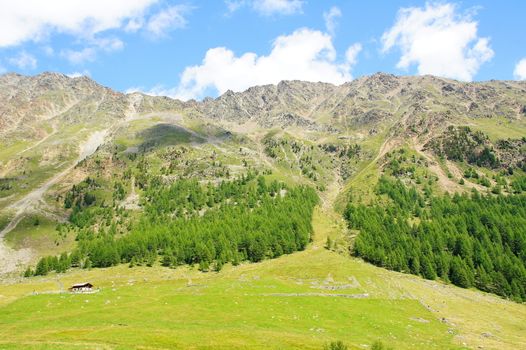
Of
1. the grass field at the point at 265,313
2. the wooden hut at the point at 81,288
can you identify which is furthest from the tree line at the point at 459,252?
the wooden hut at the point at 81,288

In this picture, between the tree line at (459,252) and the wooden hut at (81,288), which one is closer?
the wooden hut at (81,288)

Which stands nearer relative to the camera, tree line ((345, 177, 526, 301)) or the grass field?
the grass field

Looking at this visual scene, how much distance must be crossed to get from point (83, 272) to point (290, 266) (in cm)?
8379

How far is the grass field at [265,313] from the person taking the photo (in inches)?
2277

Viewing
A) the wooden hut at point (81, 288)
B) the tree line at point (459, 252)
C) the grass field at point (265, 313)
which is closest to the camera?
the grass field at point (265, 313)

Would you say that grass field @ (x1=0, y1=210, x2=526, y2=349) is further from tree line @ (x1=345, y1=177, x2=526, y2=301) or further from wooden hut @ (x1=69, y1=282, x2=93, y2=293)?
tree line @ (x1=345, y1=177, x2=526, y2=301)

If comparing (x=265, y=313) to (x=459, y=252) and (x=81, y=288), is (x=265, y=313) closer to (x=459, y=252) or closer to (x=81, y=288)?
(x=81, y=288)

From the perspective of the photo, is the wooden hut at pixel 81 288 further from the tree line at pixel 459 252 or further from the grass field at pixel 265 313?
the tree line at pixel 459 252

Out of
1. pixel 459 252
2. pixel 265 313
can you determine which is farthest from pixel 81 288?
pixel 459 252

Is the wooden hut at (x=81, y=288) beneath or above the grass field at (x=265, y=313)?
above

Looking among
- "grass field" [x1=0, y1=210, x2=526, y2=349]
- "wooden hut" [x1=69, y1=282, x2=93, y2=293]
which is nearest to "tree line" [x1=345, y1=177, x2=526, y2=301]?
"grass field" [x1=0, y1=210, x2=526, y2=349]

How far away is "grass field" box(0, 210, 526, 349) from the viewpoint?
190ft

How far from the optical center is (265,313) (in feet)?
267

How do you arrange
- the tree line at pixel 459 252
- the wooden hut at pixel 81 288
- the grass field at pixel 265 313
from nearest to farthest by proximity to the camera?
1. the grass field at pixel 265 313
2. the wooden hut at pixel 81 288
3. the tree line at pixel 459 252
